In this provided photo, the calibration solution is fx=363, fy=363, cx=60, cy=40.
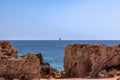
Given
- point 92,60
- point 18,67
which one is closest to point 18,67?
point 18,67

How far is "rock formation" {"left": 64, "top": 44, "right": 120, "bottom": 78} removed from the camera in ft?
76.4

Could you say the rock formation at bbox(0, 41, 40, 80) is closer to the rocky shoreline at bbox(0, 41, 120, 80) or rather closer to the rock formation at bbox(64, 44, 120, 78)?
the rocky shoreline at bbox(0, 41, 120, 80)

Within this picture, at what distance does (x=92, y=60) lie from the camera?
23297 millimetres

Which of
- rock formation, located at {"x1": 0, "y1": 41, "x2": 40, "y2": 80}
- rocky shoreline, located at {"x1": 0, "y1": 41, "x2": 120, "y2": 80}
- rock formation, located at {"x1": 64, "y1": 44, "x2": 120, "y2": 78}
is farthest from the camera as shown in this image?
rock formation, located at {"x1": 64, "y1": 44, "x2": 120, "y2": 78}

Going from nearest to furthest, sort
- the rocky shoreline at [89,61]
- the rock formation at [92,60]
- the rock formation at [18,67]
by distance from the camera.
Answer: the rock formation at [18,67], the rocky shoreline at [89,61], the rock formation at [92,60]

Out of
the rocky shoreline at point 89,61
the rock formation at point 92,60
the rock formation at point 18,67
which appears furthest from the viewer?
the rock formation at point 92,60

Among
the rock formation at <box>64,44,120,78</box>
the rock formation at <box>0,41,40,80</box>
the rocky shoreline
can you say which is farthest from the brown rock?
the rock formation at <box>64,44,120,78</box>

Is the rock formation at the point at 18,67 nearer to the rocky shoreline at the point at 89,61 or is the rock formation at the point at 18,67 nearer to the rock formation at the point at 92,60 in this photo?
the rocky shoreline at the point at 89,61

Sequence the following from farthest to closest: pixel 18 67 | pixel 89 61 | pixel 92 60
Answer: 1. pixel 89 61
2. pixel 92 60
3. pixel 18 67

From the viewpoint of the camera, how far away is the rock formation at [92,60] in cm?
2330

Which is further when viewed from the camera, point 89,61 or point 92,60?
point 89,61

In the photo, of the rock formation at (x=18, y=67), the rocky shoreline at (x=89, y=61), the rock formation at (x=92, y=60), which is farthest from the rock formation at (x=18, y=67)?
the rock formation at (x=92, y=60)

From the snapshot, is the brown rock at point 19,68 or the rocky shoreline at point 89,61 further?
the rocky shoreline at point 89,61

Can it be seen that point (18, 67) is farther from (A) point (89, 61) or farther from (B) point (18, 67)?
(A) point (89, 61)
